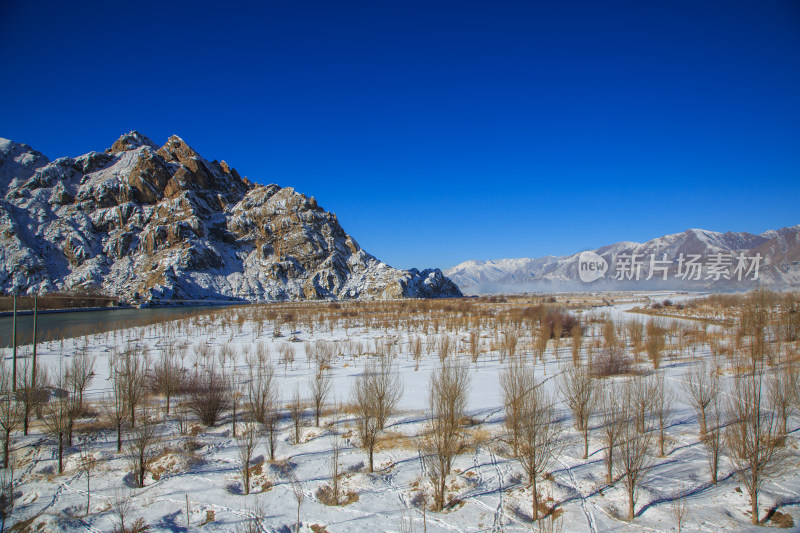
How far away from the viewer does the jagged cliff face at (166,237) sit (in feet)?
343

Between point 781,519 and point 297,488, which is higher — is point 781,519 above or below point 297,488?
above

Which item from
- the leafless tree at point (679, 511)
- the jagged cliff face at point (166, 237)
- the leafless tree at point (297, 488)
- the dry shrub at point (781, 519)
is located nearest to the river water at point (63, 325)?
the leafless tree at point (297, 488)

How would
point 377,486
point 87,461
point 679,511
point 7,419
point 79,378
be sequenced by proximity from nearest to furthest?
point 679,511 → point 377,486 → point 7,419 → point 87,461 → point 79,378

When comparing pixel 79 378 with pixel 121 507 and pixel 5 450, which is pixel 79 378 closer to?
pixel 5 450

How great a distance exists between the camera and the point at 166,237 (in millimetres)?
119562

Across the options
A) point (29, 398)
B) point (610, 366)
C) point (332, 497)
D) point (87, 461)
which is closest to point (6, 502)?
point (87, 461)

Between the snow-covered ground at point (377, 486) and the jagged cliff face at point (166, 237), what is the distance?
298ft

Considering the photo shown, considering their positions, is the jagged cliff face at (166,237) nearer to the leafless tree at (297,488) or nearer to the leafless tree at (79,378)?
the leafless tree at (79,378)

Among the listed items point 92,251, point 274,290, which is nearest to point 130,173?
point 92,251

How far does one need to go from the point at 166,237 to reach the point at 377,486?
132146 millimetres

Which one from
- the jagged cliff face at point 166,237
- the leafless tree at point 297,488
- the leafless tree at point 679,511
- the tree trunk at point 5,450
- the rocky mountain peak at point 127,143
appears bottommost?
the leafless tree at point 297,488

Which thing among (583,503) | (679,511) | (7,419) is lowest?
(583,503)

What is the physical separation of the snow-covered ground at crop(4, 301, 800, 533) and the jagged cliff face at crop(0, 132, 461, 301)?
91.0 meters

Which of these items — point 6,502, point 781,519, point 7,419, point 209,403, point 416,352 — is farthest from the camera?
point 416,352
